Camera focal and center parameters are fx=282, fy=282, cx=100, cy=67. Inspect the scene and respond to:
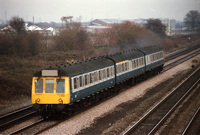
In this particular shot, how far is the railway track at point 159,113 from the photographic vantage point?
14481mm

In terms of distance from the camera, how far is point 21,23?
1940 inches

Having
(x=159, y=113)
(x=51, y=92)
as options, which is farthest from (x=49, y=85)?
(x=159, y=113)

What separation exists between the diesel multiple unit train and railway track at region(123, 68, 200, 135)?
4179 mm

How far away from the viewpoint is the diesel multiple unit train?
1611cm

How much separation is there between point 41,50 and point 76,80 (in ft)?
111

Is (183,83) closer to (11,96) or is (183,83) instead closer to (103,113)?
(103,113)

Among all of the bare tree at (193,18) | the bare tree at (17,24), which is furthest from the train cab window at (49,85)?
the bare tree at (193,18)

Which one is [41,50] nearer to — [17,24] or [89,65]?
[17,24]

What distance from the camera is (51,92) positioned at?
16.1m

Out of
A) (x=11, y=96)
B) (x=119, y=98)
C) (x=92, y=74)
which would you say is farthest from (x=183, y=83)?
(x=11, y=96)

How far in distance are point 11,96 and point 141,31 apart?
4143 centimetres

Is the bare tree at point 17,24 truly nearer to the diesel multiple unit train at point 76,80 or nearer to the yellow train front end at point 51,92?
the diesel multiple unit train at point 76,80

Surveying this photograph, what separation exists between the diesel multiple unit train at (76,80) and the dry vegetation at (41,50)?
6811 millimetres

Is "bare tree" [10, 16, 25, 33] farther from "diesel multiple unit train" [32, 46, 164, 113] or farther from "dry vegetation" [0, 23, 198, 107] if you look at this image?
"diesel multiple unit train" [32, 46, 164, 113]
